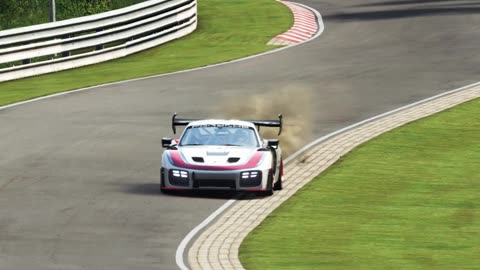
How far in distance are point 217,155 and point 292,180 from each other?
6.79 feet

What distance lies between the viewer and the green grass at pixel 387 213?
17.8 metres

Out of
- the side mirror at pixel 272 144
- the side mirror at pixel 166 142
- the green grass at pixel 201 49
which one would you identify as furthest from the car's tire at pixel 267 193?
the green grass at pixel 201 49

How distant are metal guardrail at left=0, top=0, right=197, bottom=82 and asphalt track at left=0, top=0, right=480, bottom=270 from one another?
3.68 metres

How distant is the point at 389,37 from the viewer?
146ft

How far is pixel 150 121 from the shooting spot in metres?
29.3

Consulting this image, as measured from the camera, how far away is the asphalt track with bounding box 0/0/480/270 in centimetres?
1870

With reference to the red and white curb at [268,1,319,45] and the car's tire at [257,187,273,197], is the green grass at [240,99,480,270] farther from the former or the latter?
the red and white curb at [268,1,319,45]

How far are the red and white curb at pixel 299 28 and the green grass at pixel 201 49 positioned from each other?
0.32 meters

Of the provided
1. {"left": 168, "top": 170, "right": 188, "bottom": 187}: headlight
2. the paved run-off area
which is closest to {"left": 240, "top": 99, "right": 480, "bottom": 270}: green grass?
the paved run-off area

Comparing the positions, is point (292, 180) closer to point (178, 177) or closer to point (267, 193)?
point (267, 193)

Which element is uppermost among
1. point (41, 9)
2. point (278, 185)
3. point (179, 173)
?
point (179, 173)

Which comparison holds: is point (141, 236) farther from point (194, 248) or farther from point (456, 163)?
point (456, 163)

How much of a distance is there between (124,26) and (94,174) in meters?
17.9

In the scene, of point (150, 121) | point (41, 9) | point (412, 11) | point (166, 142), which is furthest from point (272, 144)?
point (412, 11)
